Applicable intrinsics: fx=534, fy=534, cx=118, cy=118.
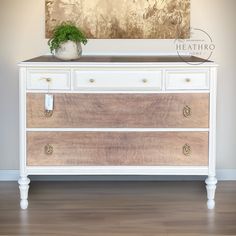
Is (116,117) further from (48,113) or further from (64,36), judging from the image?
(64,36)

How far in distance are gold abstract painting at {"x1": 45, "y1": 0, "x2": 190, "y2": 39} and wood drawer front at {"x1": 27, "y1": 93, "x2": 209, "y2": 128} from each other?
2.76ft

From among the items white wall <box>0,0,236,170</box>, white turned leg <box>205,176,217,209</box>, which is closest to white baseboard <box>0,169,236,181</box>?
white wall <box>0,0,236,170</box>

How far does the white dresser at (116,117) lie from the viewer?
352 cm

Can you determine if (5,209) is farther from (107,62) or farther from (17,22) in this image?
(17,22)

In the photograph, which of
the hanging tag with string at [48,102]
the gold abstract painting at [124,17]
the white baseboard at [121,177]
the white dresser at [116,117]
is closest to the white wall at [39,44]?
the gold abstract painting at [124,17]

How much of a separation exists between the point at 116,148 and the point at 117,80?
0.45 metres

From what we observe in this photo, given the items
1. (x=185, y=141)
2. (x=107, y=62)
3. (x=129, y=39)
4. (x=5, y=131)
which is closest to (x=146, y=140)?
(x=185, y=141)

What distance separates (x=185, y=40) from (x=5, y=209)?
190 cm

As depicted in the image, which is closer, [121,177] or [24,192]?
[24,192]

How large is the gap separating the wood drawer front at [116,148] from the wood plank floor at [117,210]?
314mm

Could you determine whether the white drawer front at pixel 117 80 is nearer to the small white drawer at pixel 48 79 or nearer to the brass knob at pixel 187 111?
the small white drawer at pixel 48 79

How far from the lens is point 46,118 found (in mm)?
3537

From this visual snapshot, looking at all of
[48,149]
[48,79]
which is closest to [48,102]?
[48,79]

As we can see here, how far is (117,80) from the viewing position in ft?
11.6
